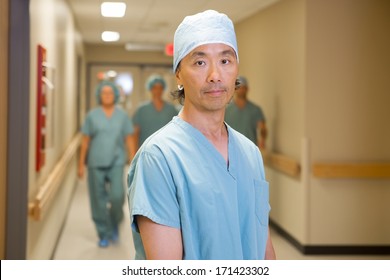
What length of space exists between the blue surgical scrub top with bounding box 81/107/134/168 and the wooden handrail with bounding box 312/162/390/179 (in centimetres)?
109

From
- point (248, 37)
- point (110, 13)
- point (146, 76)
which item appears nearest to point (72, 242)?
point (110, 13)

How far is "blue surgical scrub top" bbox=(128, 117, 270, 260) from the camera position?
0.92 m

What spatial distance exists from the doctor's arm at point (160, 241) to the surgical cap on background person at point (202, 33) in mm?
290

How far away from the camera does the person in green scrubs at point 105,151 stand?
313 cm

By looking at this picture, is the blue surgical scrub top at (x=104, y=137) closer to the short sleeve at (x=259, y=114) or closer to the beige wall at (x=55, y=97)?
the beige wall at (x=55, y=97)

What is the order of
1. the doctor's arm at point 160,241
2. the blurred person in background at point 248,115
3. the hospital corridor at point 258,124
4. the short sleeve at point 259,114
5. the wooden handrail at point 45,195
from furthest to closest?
the short sleeve at point 259,114 < the blurred person in background at point 248,115 < the wooden handrail at point 45,195 < the hospital corridor at point 258,124 < the doctor's arm at point 160,241

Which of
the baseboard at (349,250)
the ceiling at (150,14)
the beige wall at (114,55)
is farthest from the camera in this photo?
the beige wall at (114,55)

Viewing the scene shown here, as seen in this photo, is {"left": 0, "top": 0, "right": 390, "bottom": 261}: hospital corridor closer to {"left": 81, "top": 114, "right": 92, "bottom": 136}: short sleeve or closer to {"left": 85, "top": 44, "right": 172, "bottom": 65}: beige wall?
{"left": 81, "top": 114, "right": 92, "bottom": 136}: short sleeve

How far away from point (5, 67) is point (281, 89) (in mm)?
2061

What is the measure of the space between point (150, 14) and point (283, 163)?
127cm

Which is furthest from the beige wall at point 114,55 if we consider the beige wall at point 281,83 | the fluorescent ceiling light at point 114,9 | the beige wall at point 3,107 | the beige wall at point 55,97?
the beige wall at point 3,107

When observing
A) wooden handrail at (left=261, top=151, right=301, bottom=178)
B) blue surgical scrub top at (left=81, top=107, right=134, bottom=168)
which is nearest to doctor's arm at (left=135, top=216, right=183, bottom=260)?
wooden handrail at (left=261, top=151, right=301, bottom=178)

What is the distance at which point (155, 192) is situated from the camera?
0.92 m
